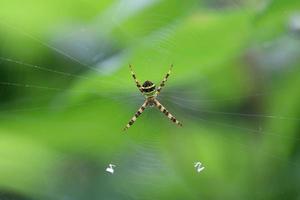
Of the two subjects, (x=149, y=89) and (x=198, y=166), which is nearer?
(x=198, y=166)

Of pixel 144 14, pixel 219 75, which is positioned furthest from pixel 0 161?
pixel 219 75

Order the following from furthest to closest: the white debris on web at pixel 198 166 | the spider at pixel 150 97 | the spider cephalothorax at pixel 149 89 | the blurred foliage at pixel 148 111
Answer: the spider cephalothorax at pixel 149 89 → the white debris on web at pixel 198 166 → the spider at pixel 150 97 → the blurred foliage at pixel 148 111

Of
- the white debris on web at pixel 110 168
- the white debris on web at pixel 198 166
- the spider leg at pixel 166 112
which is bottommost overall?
the white debris on web at pixel 110 168

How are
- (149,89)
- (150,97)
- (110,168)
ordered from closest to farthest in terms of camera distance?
(110,168) < (149,89) < (150,97)

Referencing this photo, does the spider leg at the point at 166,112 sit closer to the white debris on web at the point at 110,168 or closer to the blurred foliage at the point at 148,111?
the blurred foliage at the point at 148,111

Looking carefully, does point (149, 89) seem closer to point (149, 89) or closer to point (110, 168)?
point (149, 89)

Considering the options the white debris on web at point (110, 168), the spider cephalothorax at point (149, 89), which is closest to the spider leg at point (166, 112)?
the spider cephalothorax at point (149, 89)

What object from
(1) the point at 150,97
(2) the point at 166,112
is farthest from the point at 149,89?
(1) the point at 150,97

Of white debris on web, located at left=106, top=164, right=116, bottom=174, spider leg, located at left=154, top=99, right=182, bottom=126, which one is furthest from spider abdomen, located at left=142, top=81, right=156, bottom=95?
white debris on web, located at left=106, top=164, right=116, bottom=174

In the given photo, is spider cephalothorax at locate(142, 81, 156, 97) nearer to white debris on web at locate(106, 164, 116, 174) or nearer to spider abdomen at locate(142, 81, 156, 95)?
spider abdomen at locate(142, 81, 156, 95)
